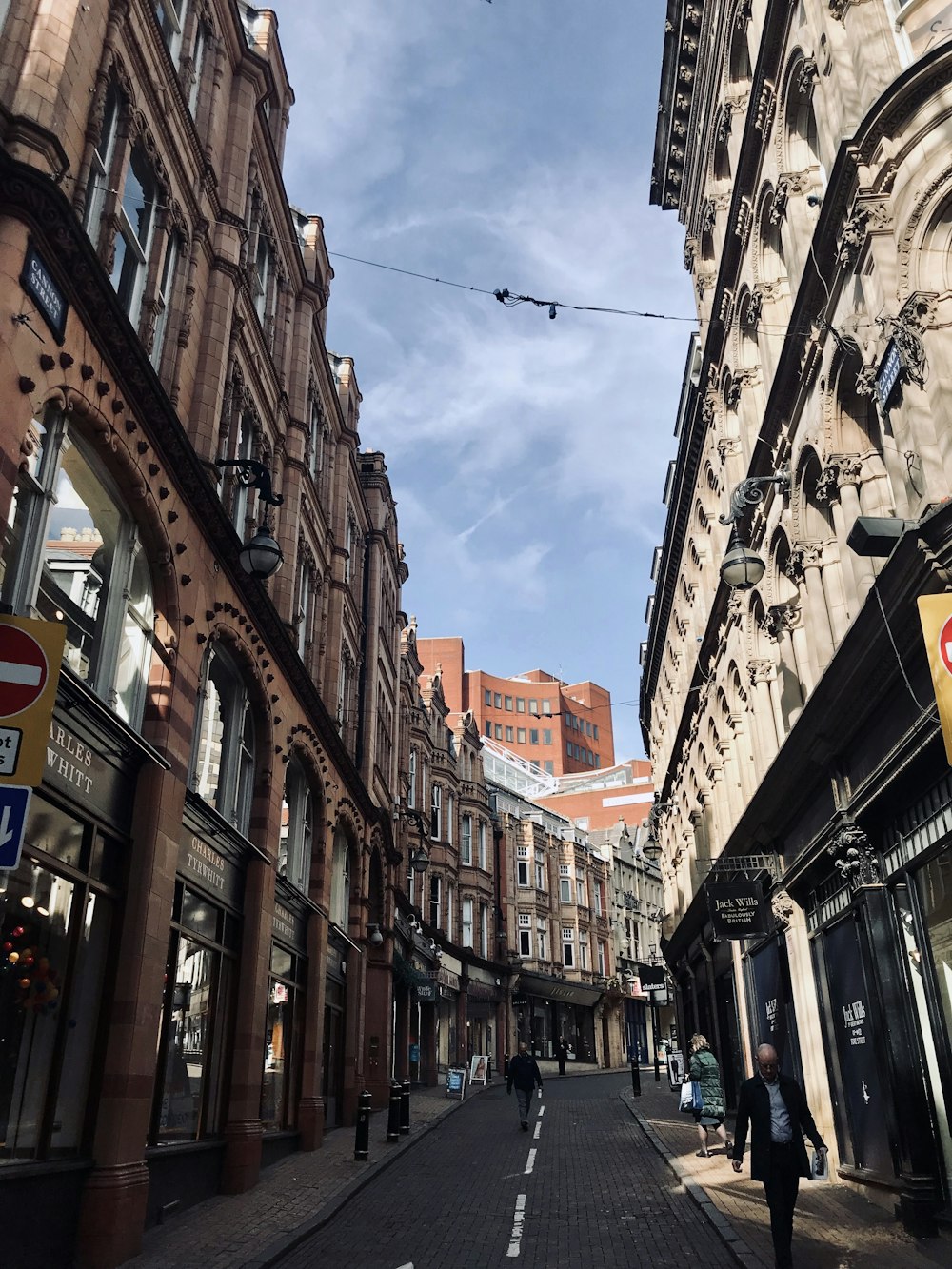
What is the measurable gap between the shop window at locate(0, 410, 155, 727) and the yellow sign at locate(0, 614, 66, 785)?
2.49 meters

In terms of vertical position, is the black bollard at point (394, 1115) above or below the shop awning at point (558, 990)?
below

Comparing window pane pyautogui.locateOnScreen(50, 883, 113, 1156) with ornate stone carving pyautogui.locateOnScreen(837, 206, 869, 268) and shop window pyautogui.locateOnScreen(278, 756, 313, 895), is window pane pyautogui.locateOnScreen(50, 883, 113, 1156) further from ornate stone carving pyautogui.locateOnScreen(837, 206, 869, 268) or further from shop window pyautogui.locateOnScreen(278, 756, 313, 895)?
ornate stone carving pyautogui.locateOnScreen(837, 206, 869, 268)

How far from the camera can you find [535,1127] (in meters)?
23.2

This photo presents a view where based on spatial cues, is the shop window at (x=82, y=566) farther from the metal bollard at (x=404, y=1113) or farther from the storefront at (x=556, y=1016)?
the storefront at (x=556, y=1016)

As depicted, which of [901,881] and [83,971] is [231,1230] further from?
[901,881]

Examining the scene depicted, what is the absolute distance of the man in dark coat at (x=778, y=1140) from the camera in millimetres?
8531

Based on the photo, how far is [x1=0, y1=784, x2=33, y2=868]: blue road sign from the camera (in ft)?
17.5

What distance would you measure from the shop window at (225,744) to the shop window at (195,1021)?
1.71 meters

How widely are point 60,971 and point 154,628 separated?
4513 millimetres

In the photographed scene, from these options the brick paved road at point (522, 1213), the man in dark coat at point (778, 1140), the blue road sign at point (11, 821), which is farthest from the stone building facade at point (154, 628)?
the man in dark coat at point (778, 1140)

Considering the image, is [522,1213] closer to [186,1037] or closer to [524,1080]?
[186,1037]

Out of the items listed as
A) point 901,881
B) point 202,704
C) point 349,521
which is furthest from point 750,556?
point 349,521

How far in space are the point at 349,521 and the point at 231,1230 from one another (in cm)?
2119

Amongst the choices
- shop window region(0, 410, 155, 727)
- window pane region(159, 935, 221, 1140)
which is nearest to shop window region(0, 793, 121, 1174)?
shop window region(0, 410, 155, 727)
